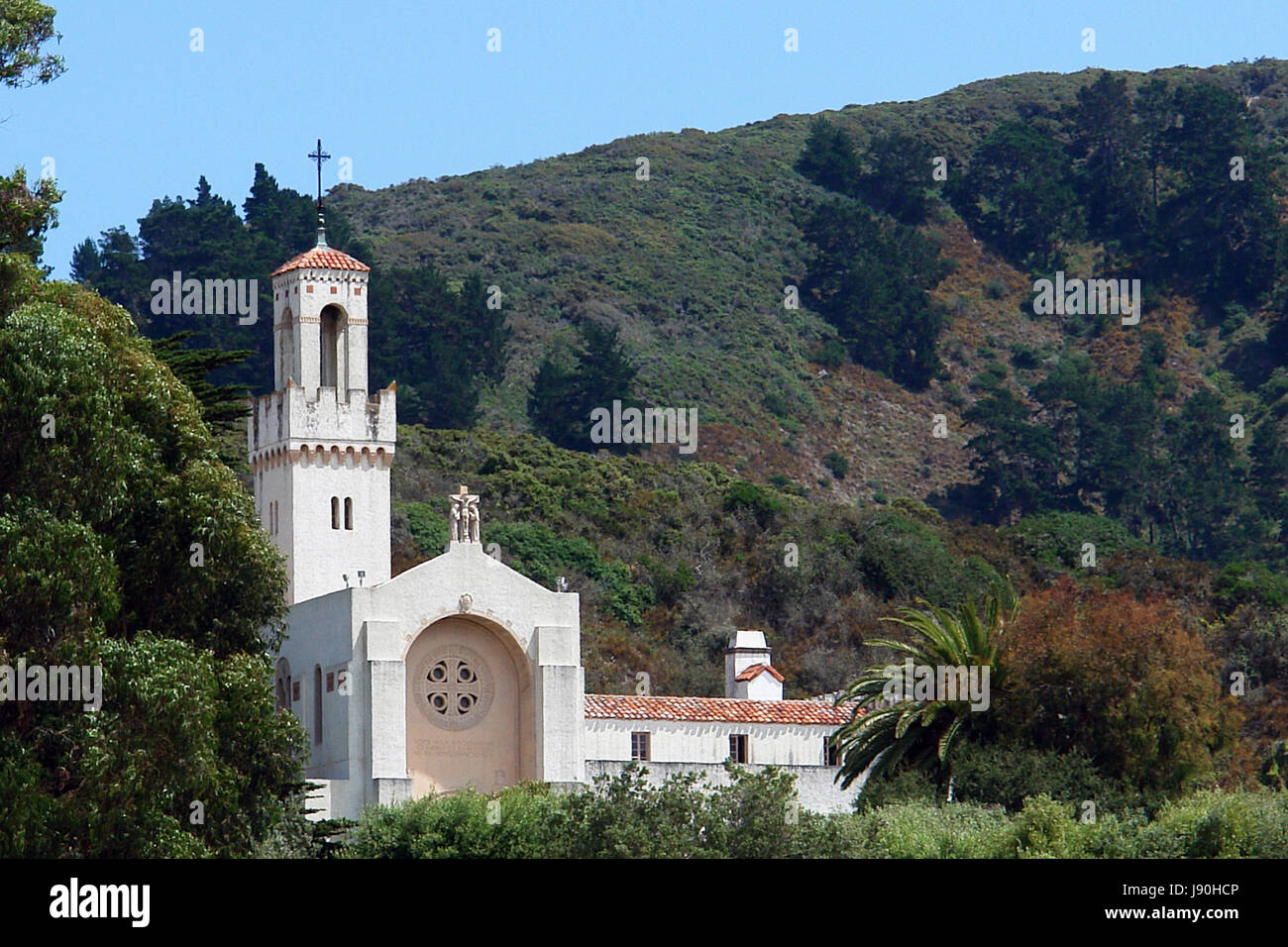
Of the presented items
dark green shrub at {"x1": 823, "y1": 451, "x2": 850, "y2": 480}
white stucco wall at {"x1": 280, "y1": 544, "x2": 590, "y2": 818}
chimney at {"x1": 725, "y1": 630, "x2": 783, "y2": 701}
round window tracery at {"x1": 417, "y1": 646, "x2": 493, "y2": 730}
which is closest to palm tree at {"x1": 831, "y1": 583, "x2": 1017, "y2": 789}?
white stucco wall at {"x1": 280, "y1": 544, "x2": 590, "y2": 818}

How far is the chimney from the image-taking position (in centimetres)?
6038

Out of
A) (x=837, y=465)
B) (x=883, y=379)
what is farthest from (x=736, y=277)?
(x=837, y=465)

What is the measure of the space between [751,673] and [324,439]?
1176 centimetres

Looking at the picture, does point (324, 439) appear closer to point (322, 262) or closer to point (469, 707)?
point (322, 262)

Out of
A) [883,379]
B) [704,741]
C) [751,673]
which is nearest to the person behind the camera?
[704,741]

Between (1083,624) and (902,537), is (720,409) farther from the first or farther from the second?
(1083,624)

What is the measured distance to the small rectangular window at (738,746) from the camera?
186ft

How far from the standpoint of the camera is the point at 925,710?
5044cm

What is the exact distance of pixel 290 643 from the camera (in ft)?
180

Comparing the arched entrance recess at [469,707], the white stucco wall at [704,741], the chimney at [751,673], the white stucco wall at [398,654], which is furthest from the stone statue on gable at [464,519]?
the chimney at [751,673]

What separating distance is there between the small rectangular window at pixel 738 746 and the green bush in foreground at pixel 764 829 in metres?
11.8

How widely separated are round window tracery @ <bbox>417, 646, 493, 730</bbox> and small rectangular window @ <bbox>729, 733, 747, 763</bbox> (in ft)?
19.9

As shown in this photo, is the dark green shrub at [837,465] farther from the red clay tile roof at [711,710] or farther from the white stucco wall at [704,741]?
the white stucco wall at [704,741]
